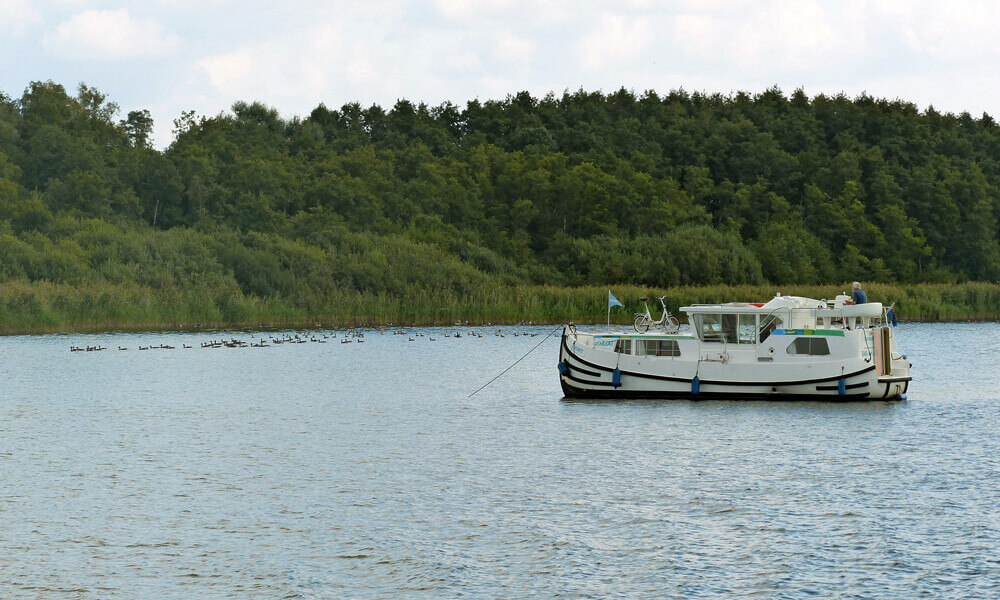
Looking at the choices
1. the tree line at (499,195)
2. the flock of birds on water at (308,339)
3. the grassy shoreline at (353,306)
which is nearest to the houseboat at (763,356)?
the flock of birds on water at (308,339)

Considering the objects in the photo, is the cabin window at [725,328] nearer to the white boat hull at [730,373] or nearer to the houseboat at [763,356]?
the houseboat at [763,356]

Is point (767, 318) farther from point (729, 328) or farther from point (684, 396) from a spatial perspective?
point (684, 396)

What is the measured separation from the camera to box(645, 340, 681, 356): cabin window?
4147 cm

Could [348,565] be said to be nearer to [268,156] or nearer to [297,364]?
[297,364]

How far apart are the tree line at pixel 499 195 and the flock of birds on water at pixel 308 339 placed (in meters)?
15.7

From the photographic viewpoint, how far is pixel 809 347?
132ft

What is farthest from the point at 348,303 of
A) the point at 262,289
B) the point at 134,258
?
the point at 134,258

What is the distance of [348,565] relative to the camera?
2028 centimetres

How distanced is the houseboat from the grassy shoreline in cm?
3952

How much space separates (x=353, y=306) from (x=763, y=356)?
53472mm

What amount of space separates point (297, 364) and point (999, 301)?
64.4m

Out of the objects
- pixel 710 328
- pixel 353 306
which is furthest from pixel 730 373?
pixel 353 306

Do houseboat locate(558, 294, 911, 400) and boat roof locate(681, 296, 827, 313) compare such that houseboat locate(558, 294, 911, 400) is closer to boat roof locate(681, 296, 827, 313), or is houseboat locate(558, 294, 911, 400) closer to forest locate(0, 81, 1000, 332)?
boat roof locate(681, 296, 827, 313)

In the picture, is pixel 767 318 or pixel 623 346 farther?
pixel 623 346
